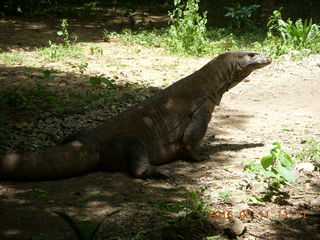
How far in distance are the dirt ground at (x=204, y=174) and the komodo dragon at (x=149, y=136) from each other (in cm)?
10

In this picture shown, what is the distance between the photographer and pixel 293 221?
312 cm

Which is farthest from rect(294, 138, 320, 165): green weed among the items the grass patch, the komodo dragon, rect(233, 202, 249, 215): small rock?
the grass patch

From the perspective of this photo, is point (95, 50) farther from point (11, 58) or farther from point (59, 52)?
point (11, 58)

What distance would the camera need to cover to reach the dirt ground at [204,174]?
116 inches

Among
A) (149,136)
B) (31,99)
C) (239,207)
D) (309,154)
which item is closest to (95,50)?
(31,99)

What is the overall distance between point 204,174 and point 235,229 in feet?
3.89

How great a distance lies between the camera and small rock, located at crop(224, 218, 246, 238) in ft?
9.20

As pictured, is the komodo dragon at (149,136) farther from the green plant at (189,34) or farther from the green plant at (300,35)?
the green plant at (300,35)

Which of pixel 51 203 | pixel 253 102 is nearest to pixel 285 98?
pixel 253 102

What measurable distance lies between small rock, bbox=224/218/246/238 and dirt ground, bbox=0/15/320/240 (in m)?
0.07

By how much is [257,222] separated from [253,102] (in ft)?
12.7

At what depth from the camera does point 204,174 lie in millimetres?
3984

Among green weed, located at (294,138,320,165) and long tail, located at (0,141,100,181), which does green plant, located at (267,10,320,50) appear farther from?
long tail, located at (0,141,100,181)

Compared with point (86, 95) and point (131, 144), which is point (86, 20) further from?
point (131, 144)
